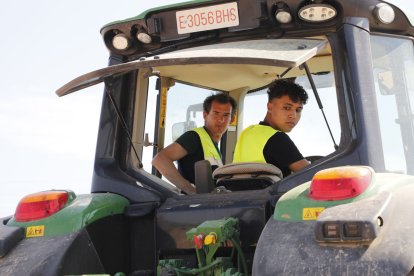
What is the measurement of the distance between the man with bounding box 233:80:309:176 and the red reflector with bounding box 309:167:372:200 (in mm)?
1095

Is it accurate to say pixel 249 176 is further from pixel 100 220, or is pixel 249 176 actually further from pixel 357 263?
pixel 357 263

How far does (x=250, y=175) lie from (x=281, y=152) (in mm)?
250

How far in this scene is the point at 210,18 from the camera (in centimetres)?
426

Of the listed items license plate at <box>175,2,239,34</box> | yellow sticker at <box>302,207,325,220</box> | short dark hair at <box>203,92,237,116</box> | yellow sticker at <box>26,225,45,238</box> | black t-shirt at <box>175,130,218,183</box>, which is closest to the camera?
yellow sticker at <box>302,207,325,220</box>

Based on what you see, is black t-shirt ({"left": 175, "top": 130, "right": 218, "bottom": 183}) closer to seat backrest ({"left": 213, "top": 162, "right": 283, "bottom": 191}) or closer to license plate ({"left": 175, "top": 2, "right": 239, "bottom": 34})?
seat backrest ({"left": 213, "top": 162, "right": 283, "bottom": 191})

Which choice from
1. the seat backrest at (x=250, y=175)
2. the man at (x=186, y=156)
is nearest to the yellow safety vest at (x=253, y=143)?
the seat backrest at (x=250, y=175)

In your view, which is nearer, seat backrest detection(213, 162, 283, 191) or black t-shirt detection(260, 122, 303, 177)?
seat backrest detection(213, 162, 283, 191)

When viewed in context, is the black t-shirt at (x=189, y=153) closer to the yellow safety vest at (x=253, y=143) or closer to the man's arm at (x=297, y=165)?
the yellow safety vest at (x=253, y=143)

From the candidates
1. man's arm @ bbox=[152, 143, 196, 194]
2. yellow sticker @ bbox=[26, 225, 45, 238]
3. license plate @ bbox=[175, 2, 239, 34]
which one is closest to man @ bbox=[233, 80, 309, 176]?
man's arm @ bbox=[152, 143, 196, 194]

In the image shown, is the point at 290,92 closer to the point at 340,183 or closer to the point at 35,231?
the point at 340,183

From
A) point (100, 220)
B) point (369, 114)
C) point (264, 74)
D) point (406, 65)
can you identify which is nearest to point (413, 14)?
point (406, 65)

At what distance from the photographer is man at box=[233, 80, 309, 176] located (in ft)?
14.5

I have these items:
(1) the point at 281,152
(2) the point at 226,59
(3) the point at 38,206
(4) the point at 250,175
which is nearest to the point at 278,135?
(1) the point at 281,152

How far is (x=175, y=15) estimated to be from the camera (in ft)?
14.4
